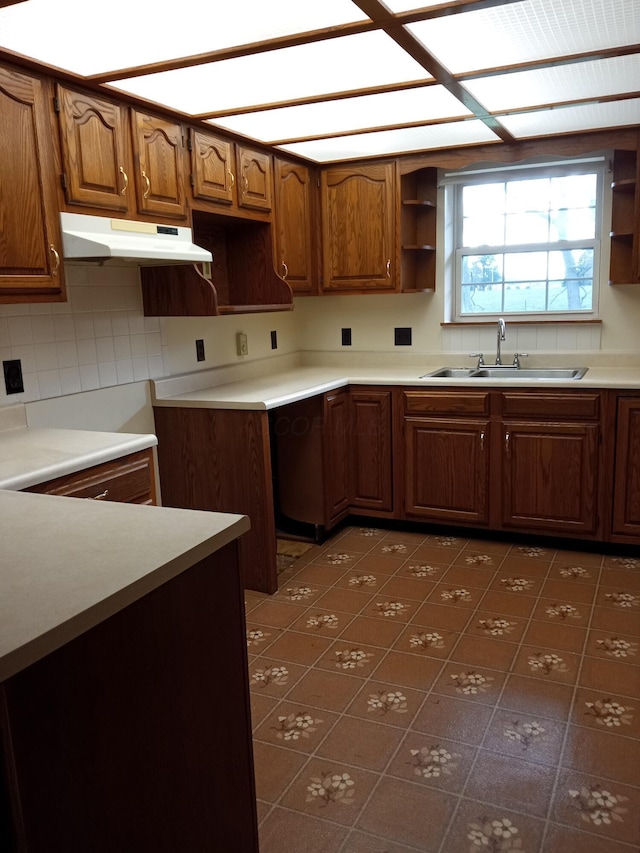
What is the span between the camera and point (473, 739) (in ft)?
6.83

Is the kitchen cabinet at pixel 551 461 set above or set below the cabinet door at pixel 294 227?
below

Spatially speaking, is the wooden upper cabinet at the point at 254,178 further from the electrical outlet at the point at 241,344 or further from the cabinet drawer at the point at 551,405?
the cabinet drawer at the point at 551,405

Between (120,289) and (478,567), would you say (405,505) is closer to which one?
(478,567)

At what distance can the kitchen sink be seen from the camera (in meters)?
3.81

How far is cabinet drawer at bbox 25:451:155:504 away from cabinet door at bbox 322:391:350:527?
1.28m

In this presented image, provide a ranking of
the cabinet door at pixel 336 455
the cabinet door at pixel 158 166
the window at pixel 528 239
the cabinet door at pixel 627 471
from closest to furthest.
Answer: the cabinet door at pixel 158 166 → the cabinet door at pixel 627 471 → the cabinet door at pixel 336 455 → the window at pixel 528 239

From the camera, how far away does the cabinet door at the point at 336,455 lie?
362 centimetres

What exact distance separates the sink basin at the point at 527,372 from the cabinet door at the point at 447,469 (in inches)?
15.6

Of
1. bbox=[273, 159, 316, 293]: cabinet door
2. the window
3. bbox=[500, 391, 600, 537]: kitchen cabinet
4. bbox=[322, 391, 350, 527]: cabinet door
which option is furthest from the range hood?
the window

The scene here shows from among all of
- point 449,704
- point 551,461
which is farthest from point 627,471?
point 449,704

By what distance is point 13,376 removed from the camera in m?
2.55

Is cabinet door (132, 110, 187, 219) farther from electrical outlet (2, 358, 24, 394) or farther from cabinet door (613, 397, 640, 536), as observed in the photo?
cabinet door (613, 397, 640, 536)

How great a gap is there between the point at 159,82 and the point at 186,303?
0.89 metres

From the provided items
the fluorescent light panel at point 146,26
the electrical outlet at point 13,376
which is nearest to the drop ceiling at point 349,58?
the fluorescent light panel at point 146,26
